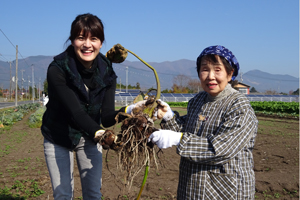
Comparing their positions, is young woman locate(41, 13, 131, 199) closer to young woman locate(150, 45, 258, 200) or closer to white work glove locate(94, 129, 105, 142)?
white work glove locate(94, 129, 105, 142)

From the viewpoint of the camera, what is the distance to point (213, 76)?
1695mm

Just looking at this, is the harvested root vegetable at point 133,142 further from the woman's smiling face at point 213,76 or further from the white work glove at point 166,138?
the woman's smiling face at point 213,76

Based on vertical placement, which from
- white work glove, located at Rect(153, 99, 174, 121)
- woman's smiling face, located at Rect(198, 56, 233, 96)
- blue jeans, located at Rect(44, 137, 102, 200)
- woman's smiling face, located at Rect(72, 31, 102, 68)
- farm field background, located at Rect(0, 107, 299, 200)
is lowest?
farm field background, located at Rect(0, 107, 299, 200)

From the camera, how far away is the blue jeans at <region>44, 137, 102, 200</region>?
201 centimetres

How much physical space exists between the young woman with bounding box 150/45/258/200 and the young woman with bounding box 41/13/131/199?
0.58 meters

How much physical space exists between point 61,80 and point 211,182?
45.6 inches

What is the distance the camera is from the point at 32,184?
4047 mm

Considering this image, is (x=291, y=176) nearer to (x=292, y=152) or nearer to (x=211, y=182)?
(x=292, y=152)

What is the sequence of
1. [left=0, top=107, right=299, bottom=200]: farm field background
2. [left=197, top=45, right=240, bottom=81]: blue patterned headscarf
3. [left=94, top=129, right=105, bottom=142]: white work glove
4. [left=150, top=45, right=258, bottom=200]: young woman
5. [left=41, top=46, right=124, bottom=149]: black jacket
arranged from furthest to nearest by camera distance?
[left=0, top=107, right=299, bottom=200]: farm field background → [left=41, top=46, right=124, bottom=149]: black jacket → [left=94, top=129, right=105, bottom=142]: white work glove → [left=197, top=45, right=240, bottom=81]: blue patterned headscarf → [left=150, top=45, right=258, bottom=200]: young woman

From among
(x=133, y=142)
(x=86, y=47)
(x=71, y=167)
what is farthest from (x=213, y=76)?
(x=71, y=167)

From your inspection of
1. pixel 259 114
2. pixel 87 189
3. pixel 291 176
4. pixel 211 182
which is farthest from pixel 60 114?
pixel 259 114

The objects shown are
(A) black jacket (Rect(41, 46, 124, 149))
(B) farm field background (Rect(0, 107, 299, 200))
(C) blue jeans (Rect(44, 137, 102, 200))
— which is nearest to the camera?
(A) black jacket (Rect(41, 46, 124, 149))

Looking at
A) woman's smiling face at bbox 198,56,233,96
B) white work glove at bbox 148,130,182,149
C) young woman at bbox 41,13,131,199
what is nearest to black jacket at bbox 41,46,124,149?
young woman at bbox 41,13,131,199

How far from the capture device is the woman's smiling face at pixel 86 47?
1.96m
